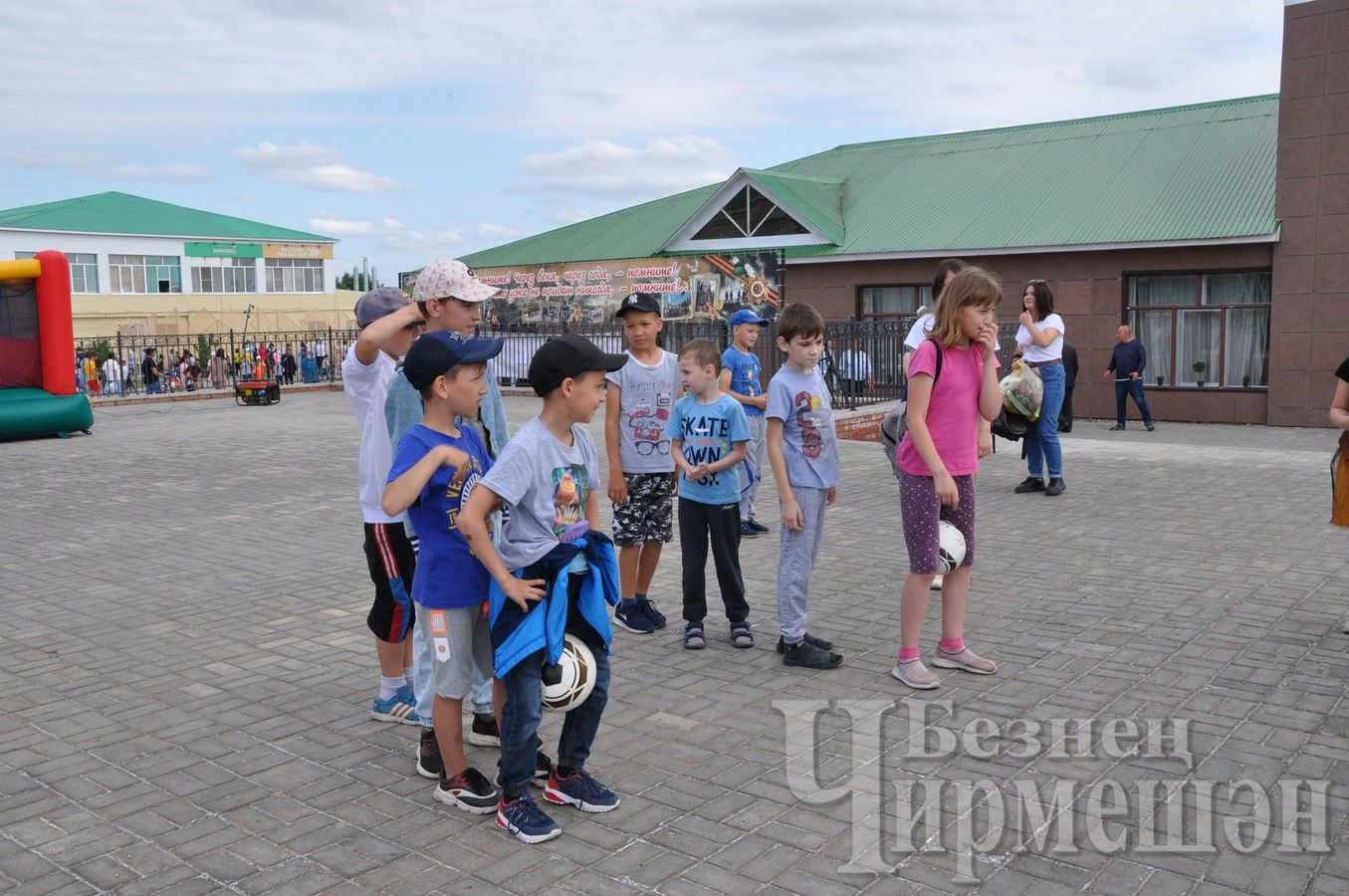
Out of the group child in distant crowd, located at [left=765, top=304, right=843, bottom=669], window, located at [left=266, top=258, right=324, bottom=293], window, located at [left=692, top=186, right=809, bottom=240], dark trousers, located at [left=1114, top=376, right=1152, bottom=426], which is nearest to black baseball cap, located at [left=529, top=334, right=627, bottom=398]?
child in distant crowd, located at [left=765, top=304, right=843, bottom=669]

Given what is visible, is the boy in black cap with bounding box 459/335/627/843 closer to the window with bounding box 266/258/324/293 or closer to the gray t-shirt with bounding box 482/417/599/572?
the gray t-shirt with bounding box 482/417/599/572

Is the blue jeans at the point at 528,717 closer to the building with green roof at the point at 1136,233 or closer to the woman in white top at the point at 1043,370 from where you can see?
the woman in white top at the point at 1043,370

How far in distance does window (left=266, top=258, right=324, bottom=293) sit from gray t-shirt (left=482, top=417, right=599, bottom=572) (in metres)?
69.9

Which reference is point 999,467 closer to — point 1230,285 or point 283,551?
point 283,551

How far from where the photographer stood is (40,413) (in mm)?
16938

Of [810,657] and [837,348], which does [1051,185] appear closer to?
[837,348]

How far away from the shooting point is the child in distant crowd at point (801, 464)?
5.45 meters

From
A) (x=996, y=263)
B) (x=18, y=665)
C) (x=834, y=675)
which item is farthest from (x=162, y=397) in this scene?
(x=834, y=675)

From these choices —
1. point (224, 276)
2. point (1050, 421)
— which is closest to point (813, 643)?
point (1050, 421)

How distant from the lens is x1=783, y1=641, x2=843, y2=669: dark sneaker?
5469 mm

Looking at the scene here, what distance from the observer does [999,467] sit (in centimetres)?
1268

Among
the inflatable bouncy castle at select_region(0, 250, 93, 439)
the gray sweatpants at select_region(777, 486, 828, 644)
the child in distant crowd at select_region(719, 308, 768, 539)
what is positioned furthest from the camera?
the inflatable bouncy castle at select_region(0, 250, 93, 439)

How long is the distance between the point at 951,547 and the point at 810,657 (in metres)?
0.85

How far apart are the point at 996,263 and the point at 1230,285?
4.11 metres
